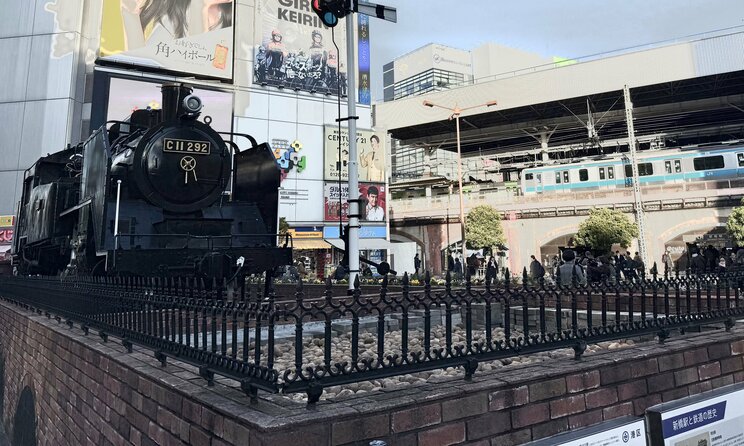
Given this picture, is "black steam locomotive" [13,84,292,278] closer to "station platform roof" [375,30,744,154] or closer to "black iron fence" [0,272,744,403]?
"black iron fence" [0,272,744,403]

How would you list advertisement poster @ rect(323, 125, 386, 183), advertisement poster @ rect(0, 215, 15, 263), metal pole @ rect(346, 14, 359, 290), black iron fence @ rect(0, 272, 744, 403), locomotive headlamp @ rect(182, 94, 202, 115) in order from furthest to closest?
advertisement poster @ rect(323, 125, 386, 183)
advertisement poster @ rect(0, 215, 15, 263)
metal pole @ rect(346, 14, 359, 290)
locomotive headlamp @ rect(182, 94, 202, 115)
black iron fence @ rect(0, 272, 744, 403)

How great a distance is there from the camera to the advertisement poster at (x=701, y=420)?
2941 millimetres

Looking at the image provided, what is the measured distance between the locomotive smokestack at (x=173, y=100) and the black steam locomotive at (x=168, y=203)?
0.02 m

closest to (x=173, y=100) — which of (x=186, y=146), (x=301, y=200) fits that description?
(x=186, y=146)

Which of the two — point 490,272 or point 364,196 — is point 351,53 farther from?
point 364,196

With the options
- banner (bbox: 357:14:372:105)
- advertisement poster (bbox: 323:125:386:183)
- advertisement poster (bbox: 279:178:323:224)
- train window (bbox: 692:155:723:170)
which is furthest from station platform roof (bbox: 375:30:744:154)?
advertisement poster (bbox: 279:178:323:224)

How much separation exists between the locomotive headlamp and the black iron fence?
3029 millimetres

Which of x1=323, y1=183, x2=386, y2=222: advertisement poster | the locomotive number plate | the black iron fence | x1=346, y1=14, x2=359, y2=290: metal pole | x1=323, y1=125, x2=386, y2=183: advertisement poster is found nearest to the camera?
the black iron fence

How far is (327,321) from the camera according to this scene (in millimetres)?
2477

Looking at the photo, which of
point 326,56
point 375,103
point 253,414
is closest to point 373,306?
point 253,414

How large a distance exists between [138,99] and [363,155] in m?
14.8

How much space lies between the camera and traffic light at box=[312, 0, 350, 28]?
794 cm

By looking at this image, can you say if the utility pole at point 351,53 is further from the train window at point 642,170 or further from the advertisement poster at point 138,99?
the train window at point 642,170

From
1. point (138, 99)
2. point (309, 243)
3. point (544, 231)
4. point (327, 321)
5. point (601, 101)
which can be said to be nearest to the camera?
point (327, 321)
